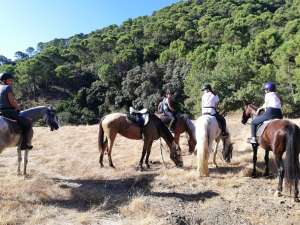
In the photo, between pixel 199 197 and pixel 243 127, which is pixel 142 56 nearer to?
pixel 243 127

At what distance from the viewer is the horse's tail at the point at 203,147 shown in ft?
33.7

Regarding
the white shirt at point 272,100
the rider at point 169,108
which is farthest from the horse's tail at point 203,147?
the rider at point 169,108

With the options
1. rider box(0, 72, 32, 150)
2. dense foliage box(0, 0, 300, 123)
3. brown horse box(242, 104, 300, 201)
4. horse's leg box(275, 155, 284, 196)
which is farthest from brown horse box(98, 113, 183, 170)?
dense foliage box(0, 0, 300, 123)

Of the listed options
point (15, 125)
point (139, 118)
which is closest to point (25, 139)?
point (15, 125)

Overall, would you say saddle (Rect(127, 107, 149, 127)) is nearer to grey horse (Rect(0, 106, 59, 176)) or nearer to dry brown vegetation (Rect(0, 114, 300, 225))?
dry brown vegetation (Rect(0, 114, 300, 225))

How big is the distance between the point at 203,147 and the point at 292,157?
2.53 m

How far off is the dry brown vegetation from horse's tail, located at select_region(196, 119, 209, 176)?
28cm

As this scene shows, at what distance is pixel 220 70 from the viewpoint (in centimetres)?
4059

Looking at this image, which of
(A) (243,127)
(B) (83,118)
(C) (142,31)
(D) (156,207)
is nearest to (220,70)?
(B) (83,118)

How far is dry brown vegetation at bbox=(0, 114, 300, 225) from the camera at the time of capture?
762cm

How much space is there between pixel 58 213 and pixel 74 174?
4051 mm

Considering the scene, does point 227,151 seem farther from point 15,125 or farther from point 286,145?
point 15,125

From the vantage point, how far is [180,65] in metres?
54.7

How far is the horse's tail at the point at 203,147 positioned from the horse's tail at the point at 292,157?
2.38 meters
